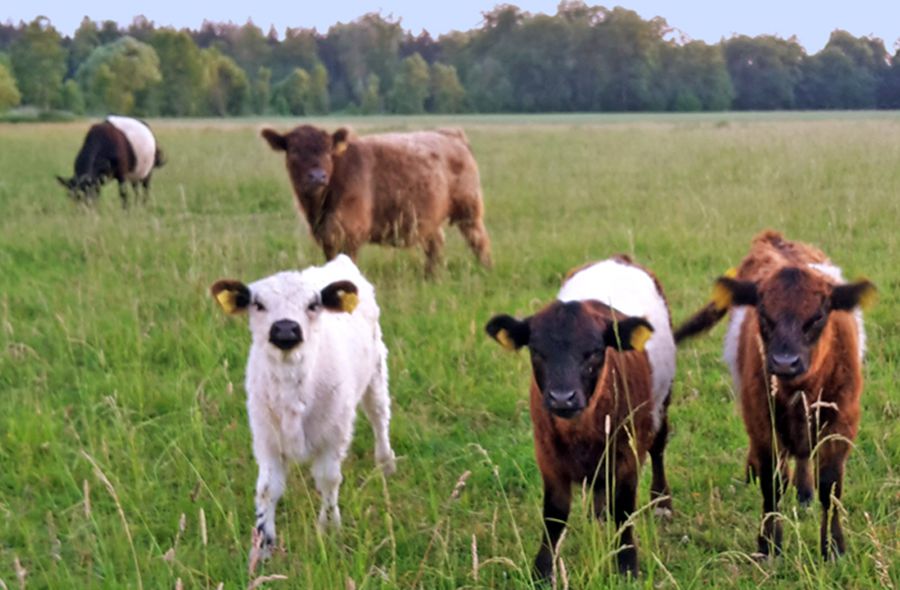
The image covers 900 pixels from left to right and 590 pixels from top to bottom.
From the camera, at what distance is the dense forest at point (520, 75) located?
7900 centimetres

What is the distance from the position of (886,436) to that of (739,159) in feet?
45.8

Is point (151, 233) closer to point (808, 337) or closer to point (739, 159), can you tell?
point (808, 337)

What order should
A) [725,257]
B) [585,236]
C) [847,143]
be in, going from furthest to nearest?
1. [847,143]
2. [585,236]
3. [725,257]

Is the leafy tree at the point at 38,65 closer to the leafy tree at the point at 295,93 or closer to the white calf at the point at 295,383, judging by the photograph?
the leafy tree at the point at 295,93

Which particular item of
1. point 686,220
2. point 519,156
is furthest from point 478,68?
point 686,220

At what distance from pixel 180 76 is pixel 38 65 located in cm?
1223

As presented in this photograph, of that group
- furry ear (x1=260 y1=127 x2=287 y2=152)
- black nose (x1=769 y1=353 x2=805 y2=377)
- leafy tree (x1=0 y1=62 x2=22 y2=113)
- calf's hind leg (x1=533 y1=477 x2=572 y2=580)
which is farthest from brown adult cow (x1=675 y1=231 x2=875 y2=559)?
leafy tree (x1=0 y1=62 x2=22 y2=113)

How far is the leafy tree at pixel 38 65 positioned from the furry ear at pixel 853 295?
277ft

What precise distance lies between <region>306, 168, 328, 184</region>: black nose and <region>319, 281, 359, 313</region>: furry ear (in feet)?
14.7

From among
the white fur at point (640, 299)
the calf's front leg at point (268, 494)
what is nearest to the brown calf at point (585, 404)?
the white fur at point (640, 299)

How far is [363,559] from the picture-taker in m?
3.30

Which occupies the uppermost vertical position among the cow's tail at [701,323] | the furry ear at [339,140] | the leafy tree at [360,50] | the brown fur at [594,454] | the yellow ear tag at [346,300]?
the leafy tree at [360,50]

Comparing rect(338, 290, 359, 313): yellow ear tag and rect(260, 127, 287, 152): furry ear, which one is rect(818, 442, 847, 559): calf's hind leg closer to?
rect(338, 290, 359, 313): yellow ear tag

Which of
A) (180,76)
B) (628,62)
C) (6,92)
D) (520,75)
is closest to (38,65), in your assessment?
(180,76)
